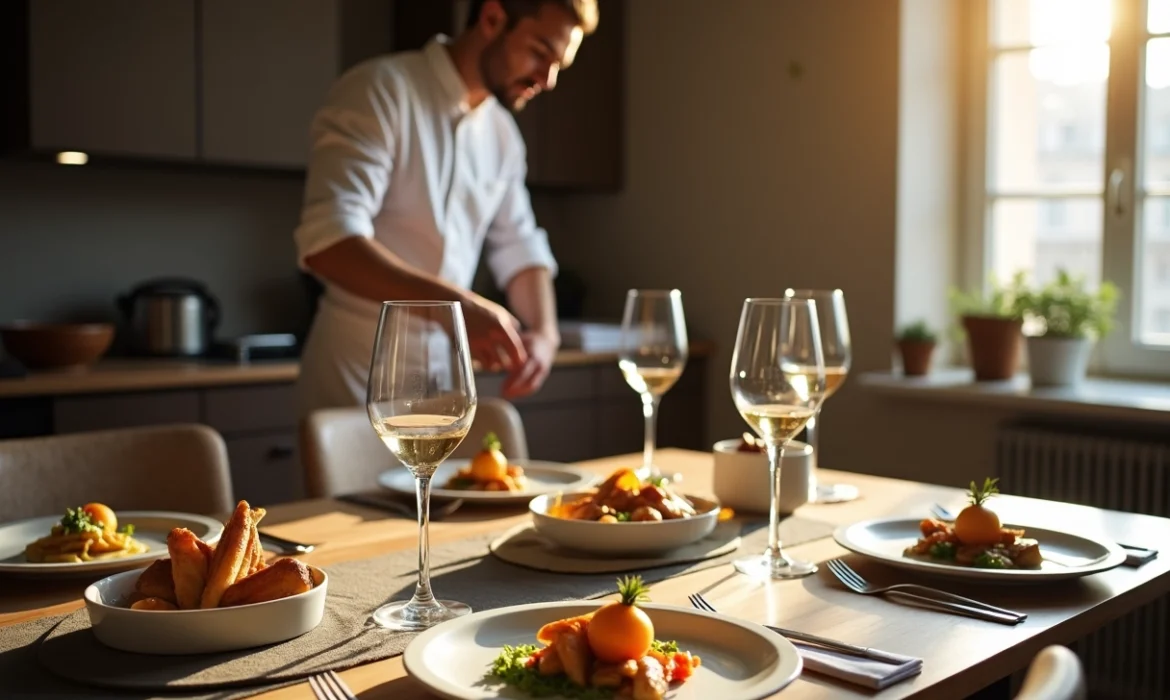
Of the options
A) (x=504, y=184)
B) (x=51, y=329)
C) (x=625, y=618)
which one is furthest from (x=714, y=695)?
(x=51, y=329)

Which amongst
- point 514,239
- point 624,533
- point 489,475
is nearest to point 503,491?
point 489,475

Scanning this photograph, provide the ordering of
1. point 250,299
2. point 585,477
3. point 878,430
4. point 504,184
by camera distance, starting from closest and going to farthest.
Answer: point 585,477, point 504,184, point 878,430, point 250,299

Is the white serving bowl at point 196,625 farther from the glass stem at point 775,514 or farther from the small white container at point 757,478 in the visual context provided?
the small white container at point 757,478


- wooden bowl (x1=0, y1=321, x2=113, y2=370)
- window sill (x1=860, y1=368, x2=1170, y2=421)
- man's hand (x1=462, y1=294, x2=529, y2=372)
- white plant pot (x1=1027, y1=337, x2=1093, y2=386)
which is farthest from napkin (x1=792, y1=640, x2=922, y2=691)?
wooden bowl (x1=0, y1=321, x2=113, y2=370)

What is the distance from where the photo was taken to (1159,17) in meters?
2.90

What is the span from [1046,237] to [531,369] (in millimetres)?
1896

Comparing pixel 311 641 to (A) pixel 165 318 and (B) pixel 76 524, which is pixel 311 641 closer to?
(B) pixel 76 524

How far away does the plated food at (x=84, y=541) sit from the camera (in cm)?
111

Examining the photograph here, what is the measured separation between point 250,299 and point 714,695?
295cm

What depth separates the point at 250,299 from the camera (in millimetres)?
3461

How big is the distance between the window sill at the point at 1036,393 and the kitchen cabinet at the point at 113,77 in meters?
1.92

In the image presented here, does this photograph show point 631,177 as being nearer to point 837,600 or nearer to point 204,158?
point 204,158

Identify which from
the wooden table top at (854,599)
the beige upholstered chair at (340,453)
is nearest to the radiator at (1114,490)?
the wooden table top at (854,599)

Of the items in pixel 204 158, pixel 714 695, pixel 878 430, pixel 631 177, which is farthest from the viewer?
pixel 631 177
